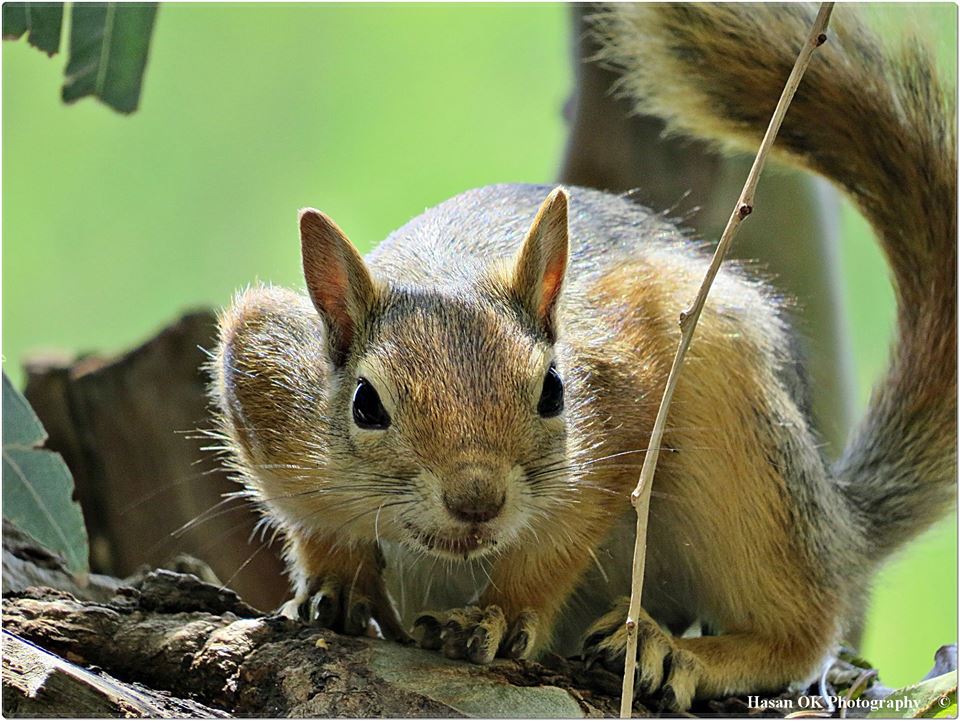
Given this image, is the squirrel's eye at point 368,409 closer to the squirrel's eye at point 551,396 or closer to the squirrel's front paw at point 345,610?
the squirrel's eye at point 551,396

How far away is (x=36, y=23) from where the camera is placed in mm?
2783

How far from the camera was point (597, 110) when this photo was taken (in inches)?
172

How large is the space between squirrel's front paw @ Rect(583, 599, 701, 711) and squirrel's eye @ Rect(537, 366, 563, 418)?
62 cm

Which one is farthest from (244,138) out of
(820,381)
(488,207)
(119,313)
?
(820,381)

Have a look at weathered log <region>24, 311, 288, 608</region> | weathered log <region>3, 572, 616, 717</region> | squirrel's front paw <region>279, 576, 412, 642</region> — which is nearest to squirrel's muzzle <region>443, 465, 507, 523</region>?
weathered log <region>3, 572, 616, 717</region>

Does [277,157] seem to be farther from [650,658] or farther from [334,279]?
[650,658]

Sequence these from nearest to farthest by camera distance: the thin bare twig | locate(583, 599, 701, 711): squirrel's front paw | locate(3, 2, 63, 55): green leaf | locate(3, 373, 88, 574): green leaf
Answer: the thin bare twig, locate(3, 373, 88, 574): green leaf, locate(583, 599, 701, 711): squirrel's front paw, locate(3, 2, 63, 55): green leaf

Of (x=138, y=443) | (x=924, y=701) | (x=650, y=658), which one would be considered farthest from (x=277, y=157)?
(x=924, y=701)

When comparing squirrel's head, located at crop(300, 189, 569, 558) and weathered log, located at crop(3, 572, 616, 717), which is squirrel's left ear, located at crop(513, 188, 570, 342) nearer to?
Answer: squirrel's head, located at crop(300, 189, 569, 558)

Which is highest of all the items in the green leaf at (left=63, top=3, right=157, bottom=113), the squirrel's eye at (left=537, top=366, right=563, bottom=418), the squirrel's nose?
the green leaf at (left=63, top=3, right=157, bottom=113)

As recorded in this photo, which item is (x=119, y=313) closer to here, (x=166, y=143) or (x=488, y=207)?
(x=166, y=143)

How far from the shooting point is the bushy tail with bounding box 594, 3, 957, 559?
9.99ft

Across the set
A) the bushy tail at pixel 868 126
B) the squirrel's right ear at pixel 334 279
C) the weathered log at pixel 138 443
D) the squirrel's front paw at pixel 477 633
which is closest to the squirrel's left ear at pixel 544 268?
the squirrel's right ear at pixel 334 279

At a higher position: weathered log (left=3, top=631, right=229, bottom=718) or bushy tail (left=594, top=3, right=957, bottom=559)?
bushy tail (left=594, top=3, right=957, bottom=559)
